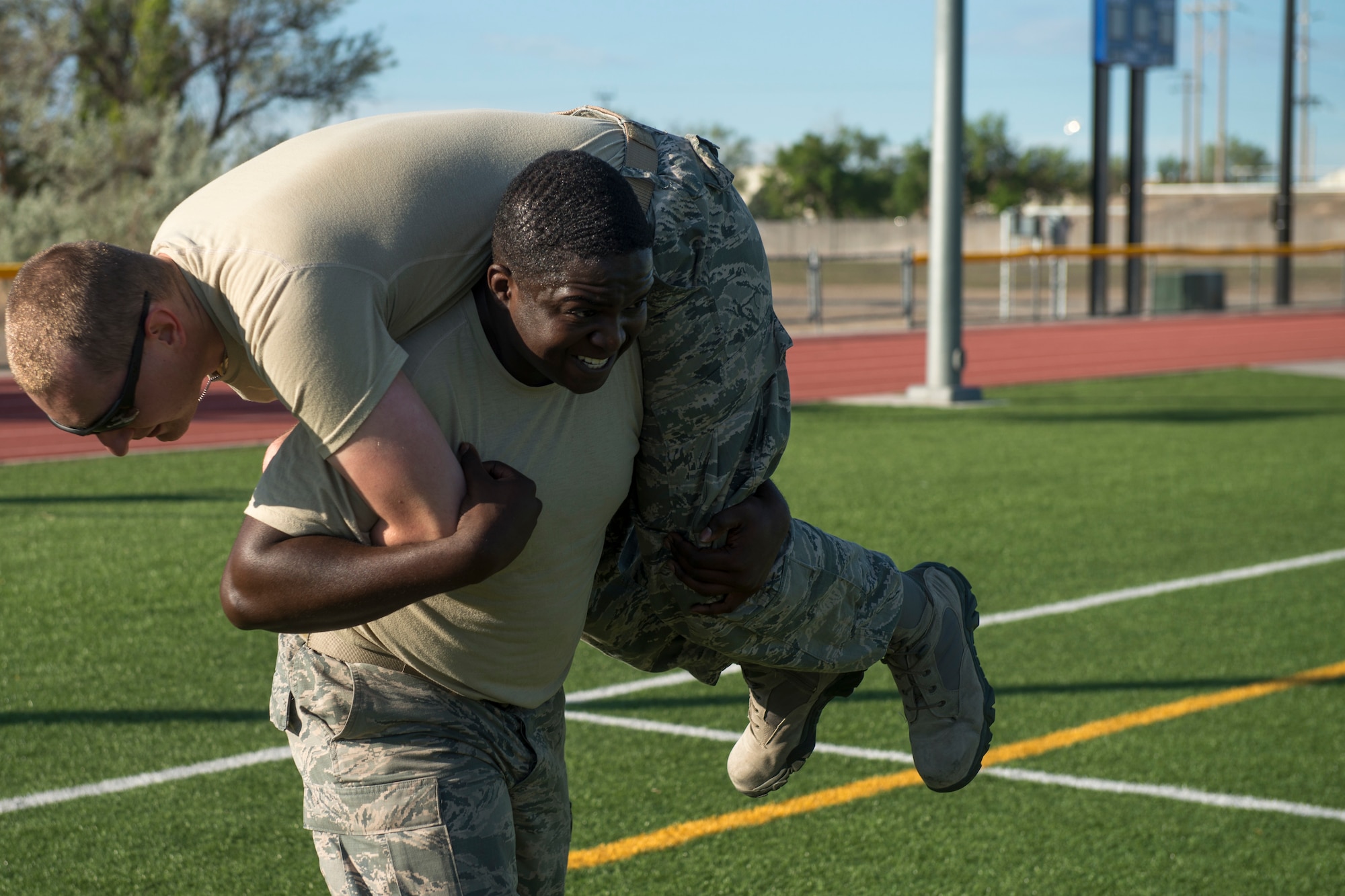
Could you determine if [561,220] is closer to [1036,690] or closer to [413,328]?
[413,328]

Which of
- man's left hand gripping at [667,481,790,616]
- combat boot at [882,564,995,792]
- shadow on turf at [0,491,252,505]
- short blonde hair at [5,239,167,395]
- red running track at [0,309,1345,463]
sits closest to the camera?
short blonde hair at [5,239,167,395]

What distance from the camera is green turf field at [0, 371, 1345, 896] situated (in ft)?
12.9

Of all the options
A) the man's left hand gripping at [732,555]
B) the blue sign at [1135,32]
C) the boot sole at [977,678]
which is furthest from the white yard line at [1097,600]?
the blue sign at [1135,32]

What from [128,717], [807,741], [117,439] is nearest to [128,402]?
[117,439]

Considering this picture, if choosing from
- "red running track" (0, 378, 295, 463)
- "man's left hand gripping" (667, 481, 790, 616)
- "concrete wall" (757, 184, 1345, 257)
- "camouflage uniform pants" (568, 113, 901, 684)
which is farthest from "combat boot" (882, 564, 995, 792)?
"concrete wall" (757, 184, 1345, 257)

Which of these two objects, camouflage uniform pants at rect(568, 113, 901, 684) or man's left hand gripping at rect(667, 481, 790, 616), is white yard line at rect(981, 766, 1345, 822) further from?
man's left hand gripping at rect(667, 481, 790, 616)

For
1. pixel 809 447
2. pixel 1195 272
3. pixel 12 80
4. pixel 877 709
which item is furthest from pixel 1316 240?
pixel 877 709

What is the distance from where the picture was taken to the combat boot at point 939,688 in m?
3.36

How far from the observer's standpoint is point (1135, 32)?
28641 mm

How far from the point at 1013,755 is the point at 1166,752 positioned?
494 millimetres

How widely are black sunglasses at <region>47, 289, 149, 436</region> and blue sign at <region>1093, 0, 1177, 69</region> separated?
92.9ft

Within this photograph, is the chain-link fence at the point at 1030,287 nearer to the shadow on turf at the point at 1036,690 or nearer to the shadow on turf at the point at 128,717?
the shadow on turf at the point at 1036,690

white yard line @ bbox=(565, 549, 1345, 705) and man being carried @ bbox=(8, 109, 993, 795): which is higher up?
man being carried @ bbox=(8, 109, 993, 795)

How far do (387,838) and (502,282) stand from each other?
2.96 ft
